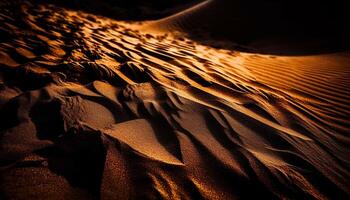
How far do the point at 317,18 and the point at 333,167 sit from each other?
7.14 meters

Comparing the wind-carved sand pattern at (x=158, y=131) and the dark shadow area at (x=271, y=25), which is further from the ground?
the dark shadow area at (x=271, y=25)

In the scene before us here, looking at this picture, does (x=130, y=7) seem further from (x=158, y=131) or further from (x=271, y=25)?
(x=158, y=131)

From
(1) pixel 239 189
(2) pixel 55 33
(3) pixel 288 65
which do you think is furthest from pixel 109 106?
(3) pixel 288 65

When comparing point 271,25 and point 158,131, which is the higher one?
point 271,25

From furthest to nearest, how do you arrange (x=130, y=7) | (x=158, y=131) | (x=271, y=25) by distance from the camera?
(x=130, y=7)
(x=271, y=25)
(x=158, y=131)

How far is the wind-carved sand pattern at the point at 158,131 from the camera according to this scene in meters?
1.07

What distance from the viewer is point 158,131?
145 cm

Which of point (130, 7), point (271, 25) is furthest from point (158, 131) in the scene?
point (130, 7)

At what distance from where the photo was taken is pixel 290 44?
551 centimetres

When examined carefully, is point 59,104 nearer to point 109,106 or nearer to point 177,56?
A: point 109,106

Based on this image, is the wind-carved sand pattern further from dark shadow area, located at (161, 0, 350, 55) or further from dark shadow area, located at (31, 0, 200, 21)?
dark shadow area, located at (31, 0, 200, 21)

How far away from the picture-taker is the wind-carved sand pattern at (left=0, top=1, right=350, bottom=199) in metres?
1.07

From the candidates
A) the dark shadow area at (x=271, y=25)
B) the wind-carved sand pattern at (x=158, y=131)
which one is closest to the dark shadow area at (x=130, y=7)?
the dark shadow area at (x=271, y=25)

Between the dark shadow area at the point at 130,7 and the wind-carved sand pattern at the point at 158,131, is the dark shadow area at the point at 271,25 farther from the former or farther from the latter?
the wind-carved sand pattern at the point at 158,131
